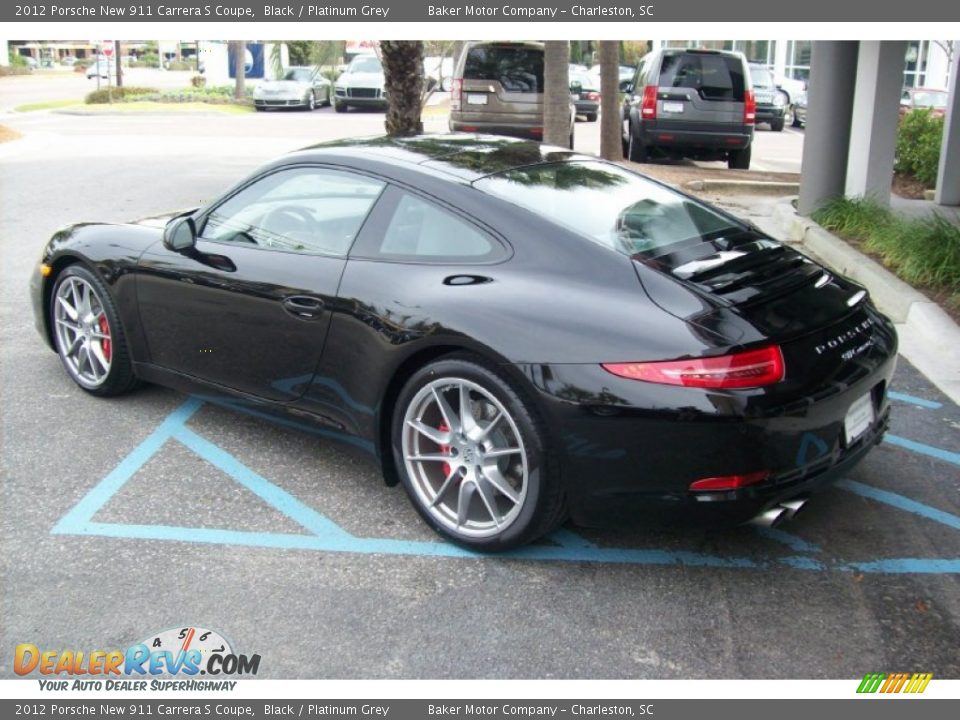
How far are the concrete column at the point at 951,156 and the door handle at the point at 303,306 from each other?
893cm

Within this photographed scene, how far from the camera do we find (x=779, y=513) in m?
3.27

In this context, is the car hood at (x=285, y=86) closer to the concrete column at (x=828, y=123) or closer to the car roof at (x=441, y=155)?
the concrete column at (x=828, y=123)

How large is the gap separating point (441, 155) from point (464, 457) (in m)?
1.39

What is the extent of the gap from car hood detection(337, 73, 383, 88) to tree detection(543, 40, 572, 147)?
1737 cm

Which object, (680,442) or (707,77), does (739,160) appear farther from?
(680,442)

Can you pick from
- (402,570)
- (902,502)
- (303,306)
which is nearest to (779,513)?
(902,502)

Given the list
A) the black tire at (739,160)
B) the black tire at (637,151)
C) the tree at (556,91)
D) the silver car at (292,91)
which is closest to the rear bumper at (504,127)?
the black tire at (637,151)

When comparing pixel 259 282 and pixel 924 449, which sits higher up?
pixel 259 282

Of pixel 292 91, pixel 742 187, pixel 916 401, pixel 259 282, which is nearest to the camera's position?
pixel 259 282

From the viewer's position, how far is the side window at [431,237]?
3.69 m

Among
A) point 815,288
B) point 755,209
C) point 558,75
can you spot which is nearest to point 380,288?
point 815,288

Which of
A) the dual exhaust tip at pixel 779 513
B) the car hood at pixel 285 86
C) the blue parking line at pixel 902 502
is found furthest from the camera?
the car hood at pixel 285 86

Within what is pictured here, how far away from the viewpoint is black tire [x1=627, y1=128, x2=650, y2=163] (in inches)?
597

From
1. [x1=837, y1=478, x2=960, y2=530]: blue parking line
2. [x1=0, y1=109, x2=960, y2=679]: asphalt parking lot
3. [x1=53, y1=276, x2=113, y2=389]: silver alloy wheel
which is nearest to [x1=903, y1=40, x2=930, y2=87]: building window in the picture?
[x1=0, y1=109, x2=960, y2=679]: asphalt parking lot
